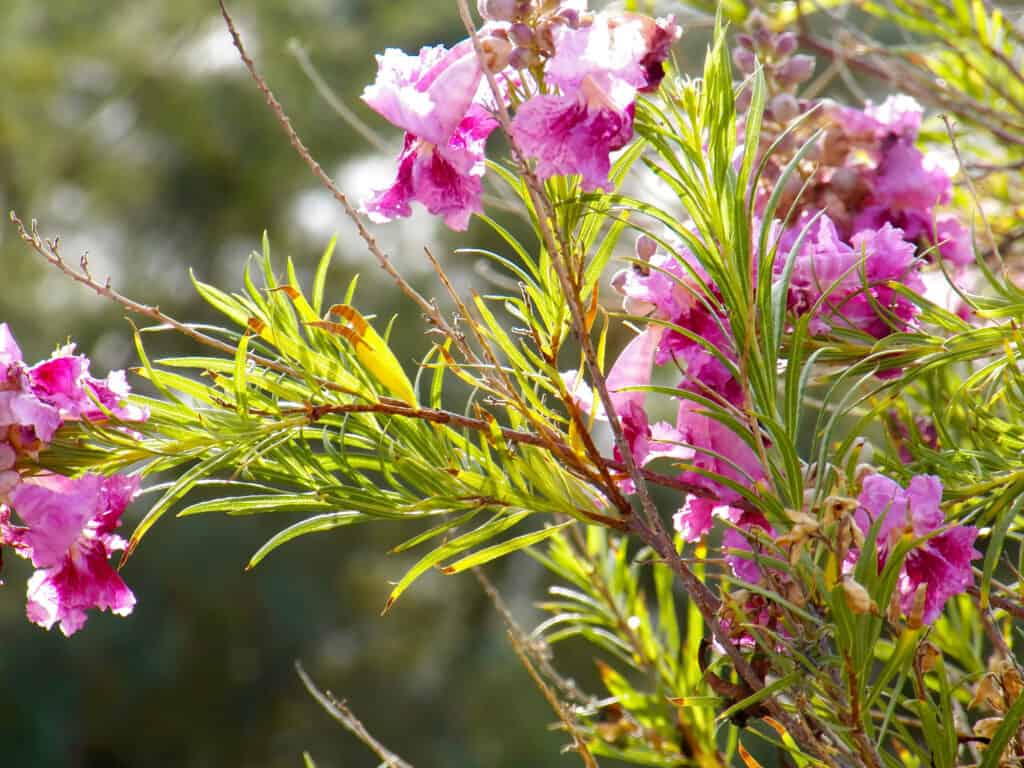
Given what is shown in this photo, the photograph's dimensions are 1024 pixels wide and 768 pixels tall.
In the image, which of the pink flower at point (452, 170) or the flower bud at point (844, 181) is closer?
the pink flower at point (452, 170)

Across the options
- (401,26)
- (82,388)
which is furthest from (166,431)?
(401,26)

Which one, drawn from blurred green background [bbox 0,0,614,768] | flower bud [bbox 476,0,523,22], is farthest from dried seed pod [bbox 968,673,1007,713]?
blurred green background [bbox 0,0,614,768]

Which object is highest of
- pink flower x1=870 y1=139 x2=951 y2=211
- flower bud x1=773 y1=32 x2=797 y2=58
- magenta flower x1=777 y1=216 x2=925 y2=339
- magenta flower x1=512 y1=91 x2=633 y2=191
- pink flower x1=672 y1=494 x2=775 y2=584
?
flower bud x1=773 y1=32 x2=797 y2=58

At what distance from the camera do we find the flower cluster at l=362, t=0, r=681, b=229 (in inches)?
10.0

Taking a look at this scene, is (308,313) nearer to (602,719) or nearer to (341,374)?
(341,374)

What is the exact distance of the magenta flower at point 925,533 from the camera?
9.9 inches

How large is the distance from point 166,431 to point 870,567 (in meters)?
0.17

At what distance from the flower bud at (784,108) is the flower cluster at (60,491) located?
0.82ft

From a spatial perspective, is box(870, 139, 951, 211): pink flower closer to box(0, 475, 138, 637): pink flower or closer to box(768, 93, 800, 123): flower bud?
box(768, 93, 800, 123): flower bud

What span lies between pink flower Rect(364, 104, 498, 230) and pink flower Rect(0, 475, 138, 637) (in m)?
0.11

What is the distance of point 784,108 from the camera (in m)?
0.41

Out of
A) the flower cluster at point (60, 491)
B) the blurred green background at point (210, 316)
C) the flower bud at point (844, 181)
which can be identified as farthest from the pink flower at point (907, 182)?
the blurred green background at point (210, 316)

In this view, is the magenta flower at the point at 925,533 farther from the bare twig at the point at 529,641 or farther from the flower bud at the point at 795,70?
the flower bud at the point at 795,70

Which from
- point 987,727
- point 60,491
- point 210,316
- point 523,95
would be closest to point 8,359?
point 60,491
